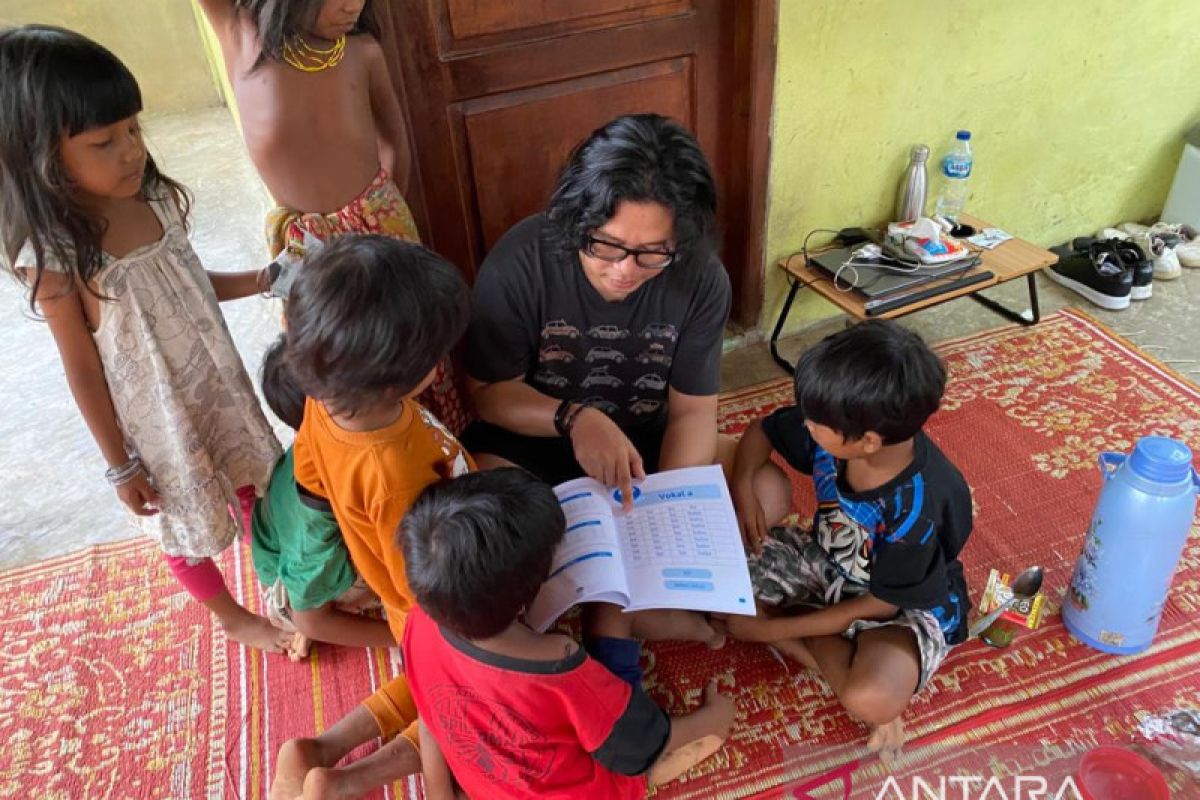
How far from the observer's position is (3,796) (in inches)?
51.8

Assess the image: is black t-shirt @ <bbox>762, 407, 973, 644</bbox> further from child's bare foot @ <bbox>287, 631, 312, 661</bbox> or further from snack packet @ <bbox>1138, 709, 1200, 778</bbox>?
child's bare foot @ <bbox>287, 631, 312, 661</bbox>

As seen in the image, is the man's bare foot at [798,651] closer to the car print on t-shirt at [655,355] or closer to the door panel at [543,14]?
the car print on t-shirt at [655,355]

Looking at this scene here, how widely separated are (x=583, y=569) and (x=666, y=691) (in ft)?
1.36

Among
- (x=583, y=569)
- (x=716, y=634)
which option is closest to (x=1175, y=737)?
(x=716, y=634)

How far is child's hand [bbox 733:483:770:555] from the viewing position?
148 cm

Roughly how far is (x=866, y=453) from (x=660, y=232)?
44cm

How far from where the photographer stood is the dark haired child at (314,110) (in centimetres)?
127

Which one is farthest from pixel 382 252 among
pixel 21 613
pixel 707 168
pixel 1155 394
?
pixel 1155 394

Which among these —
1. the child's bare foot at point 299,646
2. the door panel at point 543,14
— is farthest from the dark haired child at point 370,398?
the door panel at point 543,14

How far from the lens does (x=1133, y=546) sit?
1327mm

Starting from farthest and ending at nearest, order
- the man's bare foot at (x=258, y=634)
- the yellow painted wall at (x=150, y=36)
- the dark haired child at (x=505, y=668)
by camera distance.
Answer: the yellow painted wall at (x=150, y=36) < the man's bare foot at (x=258, y=634) < the dark haired child at (x=505, y=668)

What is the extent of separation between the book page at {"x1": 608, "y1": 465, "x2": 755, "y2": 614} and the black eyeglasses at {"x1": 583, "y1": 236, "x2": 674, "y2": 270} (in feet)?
1.16

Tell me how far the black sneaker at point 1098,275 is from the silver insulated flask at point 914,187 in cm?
58

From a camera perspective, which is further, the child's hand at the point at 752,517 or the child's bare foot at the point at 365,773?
the child's hand at the point at 752,517
